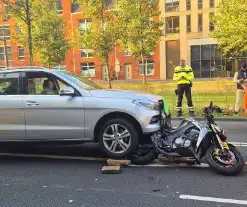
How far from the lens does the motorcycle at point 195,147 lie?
5.04m

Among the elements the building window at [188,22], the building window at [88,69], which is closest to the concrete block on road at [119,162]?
the building window at [188,22]

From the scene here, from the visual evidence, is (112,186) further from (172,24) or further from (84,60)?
(84,60)

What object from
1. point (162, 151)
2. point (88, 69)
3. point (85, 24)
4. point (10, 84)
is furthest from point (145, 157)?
point (88, 69)

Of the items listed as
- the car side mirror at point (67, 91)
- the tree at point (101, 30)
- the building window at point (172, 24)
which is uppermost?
the building window at point (172, 24)

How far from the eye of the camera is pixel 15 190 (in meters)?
4.68

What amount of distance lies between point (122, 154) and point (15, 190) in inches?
74.5

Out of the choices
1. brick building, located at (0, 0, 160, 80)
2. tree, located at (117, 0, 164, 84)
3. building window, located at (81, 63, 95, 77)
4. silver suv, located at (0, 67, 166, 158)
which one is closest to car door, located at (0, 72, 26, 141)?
silver suv, located at (0, 67, 166, 158)

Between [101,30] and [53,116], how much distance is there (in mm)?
18059

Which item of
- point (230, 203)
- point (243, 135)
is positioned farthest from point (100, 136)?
point (243, 135)

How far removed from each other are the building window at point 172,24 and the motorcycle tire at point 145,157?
4275 centimetres

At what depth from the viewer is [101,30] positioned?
76.0 feet

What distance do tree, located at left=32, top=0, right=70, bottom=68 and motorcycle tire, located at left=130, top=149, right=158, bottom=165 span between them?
2400 cm

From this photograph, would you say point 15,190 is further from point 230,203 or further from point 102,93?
point 230,203

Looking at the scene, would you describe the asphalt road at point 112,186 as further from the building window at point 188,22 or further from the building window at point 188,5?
the building window at point 188,5
